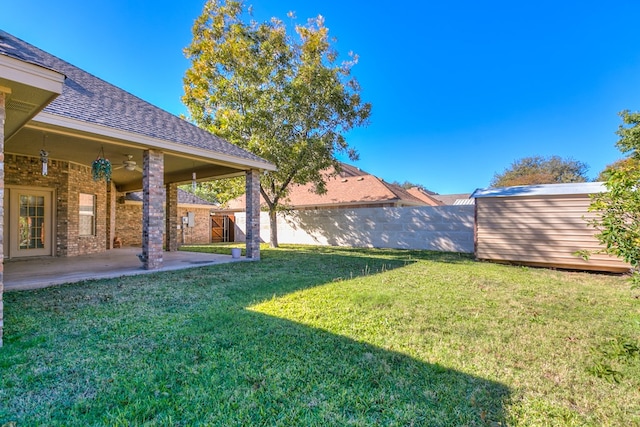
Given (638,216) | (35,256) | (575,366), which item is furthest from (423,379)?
(35,256)

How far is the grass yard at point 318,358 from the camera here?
84.3 inches

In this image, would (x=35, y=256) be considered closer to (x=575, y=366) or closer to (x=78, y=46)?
(x=78, y=46)

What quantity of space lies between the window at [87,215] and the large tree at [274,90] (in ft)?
17.3

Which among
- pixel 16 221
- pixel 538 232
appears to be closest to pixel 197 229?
pixel 16 221

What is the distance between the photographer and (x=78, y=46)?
10.4m

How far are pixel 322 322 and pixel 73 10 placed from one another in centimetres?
1137

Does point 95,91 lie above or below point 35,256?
above

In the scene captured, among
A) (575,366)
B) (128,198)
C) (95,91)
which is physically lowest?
(575,366)

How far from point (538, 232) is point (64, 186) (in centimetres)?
1518

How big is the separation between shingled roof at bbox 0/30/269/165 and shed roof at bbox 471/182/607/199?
7.60 metres

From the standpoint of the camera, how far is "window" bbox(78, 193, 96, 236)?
11039 mm

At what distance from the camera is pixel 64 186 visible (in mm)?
10250

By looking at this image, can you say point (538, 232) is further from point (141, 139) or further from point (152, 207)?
point (141, 139)

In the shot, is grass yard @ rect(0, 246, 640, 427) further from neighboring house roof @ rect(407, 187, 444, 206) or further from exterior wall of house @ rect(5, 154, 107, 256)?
neighboring house roof @ rect(407, 187, 444, 206)
